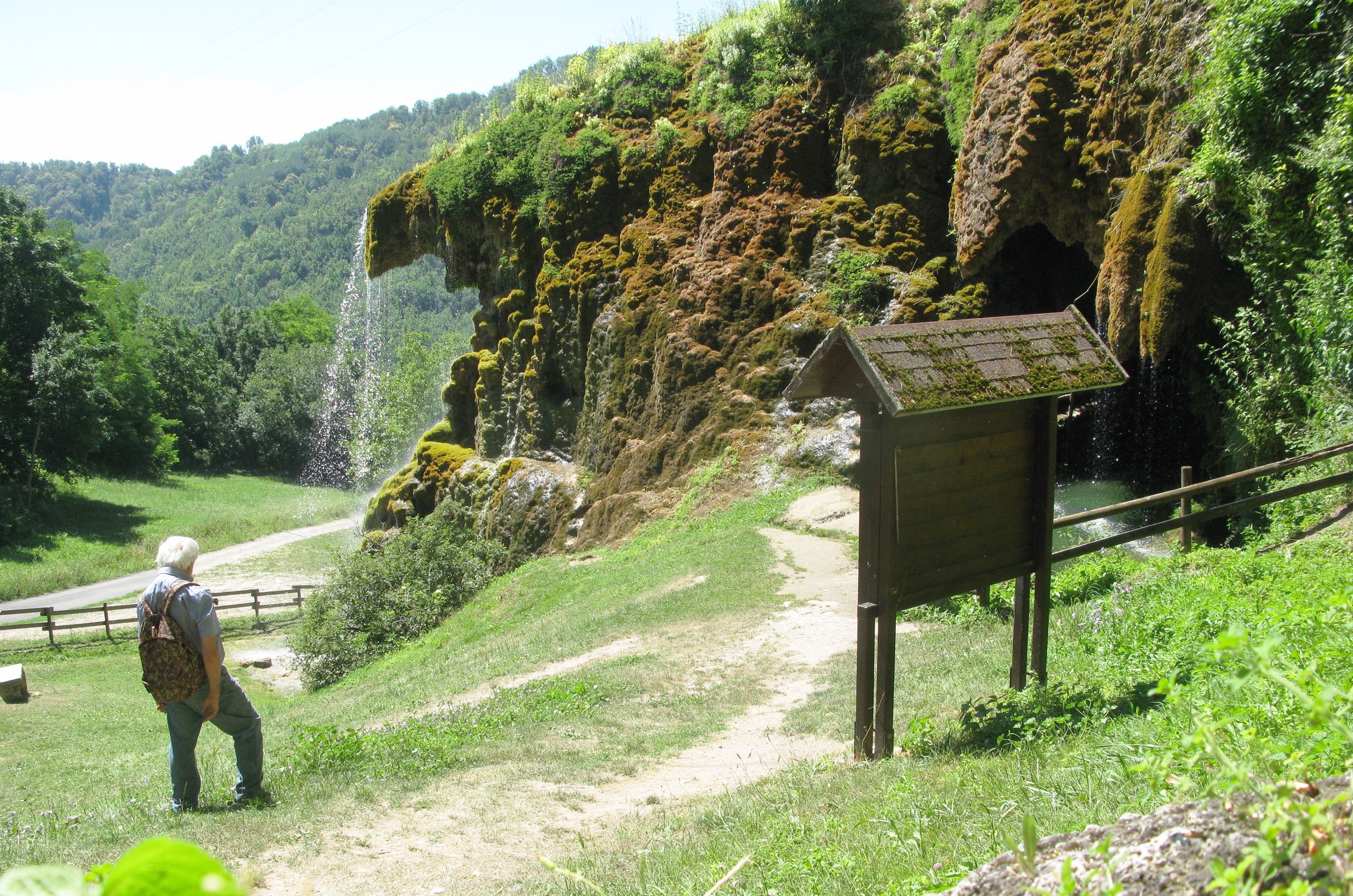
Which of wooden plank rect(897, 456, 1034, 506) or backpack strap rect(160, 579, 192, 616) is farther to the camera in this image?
backpack strap rect(160, 579, 192, 616)

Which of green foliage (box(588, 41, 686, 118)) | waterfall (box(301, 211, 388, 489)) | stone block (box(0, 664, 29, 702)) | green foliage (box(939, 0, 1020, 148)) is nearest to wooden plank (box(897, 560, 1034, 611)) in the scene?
green foliage (box(939, 0, 1020, 148))

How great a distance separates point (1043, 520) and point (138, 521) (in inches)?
1619

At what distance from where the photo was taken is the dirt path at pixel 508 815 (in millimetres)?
4605

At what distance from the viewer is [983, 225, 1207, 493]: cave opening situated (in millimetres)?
12516

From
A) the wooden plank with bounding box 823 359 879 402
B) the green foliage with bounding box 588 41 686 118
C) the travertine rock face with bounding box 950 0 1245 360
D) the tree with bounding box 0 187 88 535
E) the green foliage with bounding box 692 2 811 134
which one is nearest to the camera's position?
the wooden plank with bounding box 823 359 879 402

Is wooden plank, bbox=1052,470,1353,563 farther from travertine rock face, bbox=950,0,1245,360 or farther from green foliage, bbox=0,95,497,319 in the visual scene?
green foliage, bbox=0,95,497,319

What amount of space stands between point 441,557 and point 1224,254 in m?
13.7

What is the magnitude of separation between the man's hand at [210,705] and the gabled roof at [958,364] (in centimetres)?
408

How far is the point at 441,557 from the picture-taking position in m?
17.5

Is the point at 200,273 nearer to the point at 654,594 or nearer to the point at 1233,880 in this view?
the point at 654,594

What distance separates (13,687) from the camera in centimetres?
1341

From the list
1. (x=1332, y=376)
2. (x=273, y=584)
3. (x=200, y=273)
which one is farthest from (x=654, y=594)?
(x=200, y=273)

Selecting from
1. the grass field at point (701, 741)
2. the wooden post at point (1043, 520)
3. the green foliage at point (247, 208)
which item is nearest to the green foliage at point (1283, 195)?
the grass field at point (701, 741)

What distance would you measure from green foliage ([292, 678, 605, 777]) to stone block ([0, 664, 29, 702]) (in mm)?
8020
